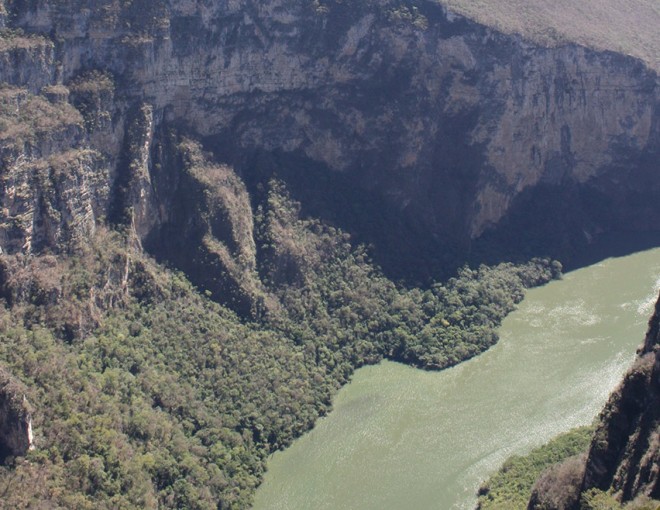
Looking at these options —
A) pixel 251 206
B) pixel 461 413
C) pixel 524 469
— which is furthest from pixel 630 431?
pixel 251 206

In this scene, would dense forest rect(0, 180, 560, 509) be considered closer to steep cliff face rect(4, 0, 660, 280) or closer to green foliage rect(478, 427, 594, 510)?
steep cliff face rect(4, 0, 660, 280)

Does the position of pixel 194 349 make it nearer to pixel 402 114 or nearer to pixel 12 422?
Result: pixel 12 422

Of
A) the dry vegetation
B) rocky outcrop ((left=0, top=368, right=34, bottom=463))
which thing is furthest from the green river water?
the dry vegetation

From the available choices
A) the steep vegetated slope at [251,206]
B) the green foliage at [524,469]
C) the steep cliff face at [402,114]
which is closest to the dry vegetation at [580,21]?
the steep cliff face at [402,114]

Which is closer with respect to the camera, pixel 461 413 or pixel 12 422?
pixel 12 422

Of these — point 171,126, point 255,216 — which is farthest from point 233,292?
point 171,126

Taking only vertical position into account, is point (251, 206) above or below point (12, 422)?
above

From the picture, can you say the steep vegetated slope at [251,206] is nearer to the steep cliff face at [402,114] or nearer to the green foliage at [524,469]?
the steep cliff face at [402,114]
